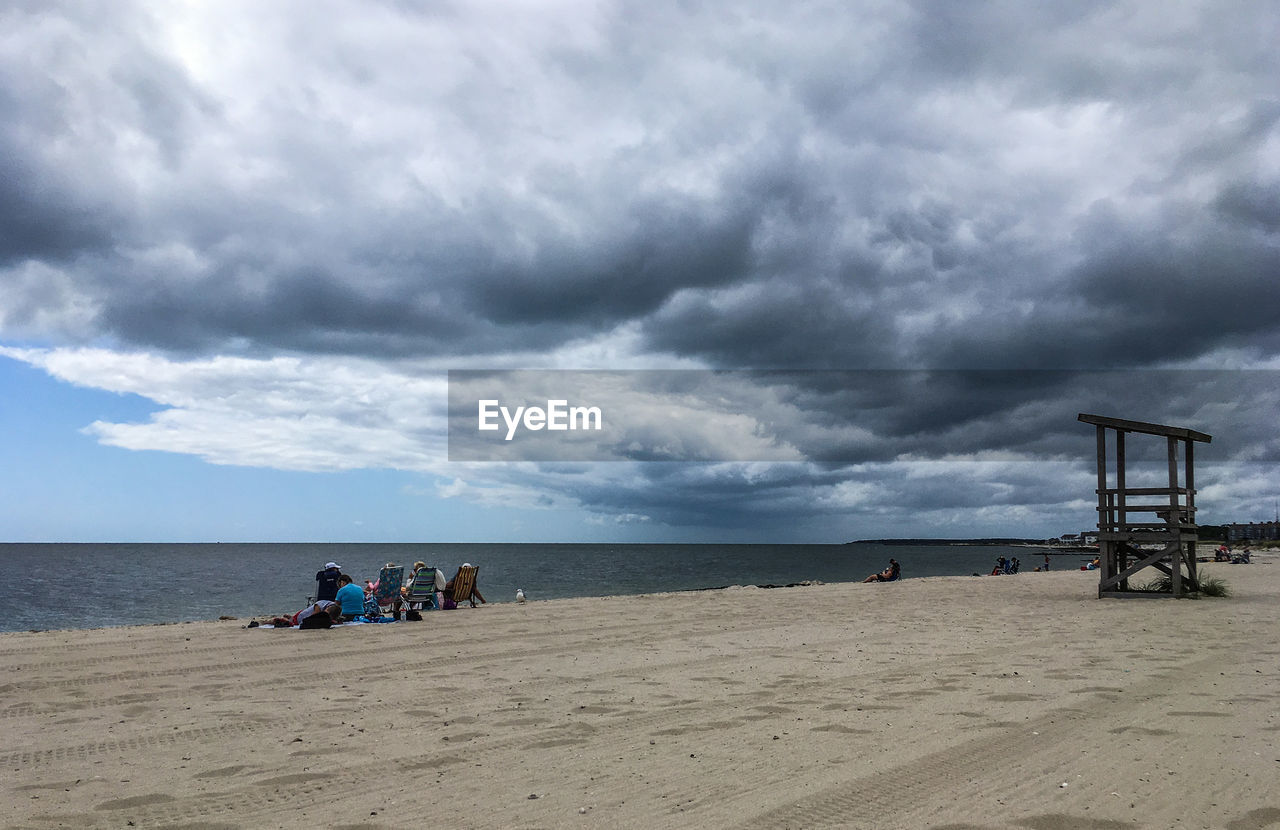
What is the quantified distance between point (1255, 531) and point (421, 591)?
22318cm

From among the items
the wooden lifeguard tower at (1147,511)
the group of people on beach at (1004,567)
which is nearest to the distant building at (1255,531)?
the group of people on beach at (1004,567)

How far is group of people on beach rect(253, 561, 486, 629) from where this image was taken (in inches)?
573

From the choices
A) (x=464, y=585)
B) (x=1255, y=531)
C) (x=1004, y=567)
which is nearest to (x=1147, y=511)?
(x=464, y=585)

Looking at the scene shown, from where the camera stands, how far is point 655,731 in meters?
6.65

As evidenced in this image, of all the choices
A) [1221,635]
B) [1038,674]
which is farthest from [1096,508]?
[1038,674]

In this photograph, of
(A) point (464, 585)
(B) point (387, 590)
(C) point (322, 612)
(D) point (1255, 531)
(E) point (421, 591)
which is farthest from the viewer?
(D) point (1255, 531)

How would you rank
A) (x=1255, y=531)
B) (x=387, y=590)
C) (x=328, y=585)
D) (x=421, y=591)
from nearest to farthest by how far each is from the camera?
1. (x=328, y=585)
2. (x=387, y=590)
3. (x=421, y=591)
4. (x=1255, y=531)

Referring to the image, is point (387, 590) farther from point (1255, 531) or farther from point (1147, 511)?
point (1255, 531)

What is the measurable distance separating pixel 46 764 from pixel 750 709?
17.0 ft

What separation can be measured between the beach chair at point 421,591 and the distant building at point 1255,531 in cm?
21091

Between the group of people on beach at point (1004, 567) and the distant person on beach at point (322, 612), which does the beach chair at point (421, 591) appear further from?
the group of people on beach at point (1004, 567)

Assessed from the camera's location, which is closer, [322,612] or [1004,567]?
[322,612]

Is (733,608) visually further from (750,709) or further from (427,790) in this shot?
(427,790)

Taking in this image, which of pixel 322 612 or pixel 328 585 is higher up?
pixel 328 585
